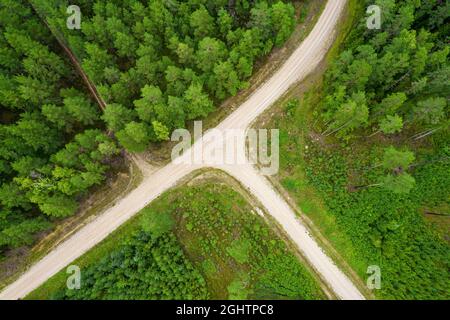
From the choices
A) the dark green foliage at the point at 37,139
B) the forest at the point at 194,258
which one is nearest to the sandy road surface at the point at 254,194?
the forest at the point at 194,258

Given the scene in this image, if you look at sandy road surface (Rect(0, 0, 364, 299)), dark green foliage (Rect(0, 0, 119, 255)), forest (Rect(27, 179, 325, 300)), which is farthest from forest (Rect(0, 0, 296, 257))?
forest (Rect(27, 179, 325, 300))

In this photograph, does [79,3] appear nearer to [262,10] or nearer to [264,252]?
[262,10]

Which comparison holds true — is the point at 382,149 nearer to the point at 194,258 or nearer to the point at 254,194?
the point at 254,194

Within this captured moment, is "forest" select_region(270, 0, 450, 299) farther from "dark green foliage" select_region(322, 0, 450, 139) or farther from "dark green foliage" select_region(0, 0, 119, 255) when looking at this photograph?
"dark green foliage" select_region(0, 0, 119, 255)

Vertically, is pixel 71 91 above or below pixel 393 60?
above

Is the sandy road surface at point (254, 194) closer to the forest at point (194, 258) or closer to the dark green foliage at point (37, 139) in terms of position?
the forest at point (194, 258)

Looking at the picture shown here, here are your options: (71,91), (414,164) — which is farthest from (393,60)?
(71,91)
